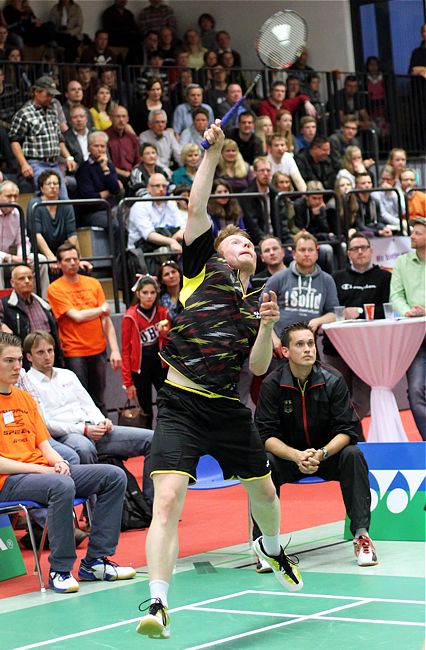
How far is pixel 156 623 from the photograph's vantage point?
5316 millimetres

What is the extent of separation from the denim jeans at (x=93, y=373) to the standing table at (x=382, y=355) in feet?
8.63

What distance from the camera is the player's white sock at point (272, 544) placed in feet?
20.9

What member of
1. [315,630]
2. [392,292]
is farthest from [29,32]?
[315,630]

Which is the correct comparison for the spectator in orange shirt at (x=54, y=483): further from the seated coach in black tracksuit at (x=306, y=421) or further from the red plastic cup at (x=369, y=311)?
the red plastic cup at (x=369, y=311)

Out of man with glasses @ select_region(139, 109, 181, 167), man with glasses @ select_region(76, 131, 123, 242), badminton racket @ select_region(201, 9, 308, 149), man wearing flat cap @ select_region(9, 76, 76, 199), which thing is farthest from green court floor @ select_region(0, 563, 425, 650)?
man with glasses @ select_region(139, 109, 181, 167)

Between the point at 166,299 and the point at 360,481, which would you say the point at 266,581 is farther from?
the point at 166,299

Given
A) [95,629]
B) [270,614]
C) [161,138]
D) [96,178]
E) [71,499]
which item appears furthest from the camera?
[161,138]

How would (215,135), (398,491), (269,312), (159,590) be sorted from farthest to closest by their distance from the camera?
(398,491) < (269,312) < (215,135) < (159,590)

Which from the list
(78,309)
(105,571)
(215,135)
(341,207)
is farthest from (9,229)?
(215,135)

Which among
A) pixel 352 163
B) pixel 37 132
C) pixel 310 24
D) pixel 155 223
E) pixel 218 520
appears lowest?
pixel 218 520

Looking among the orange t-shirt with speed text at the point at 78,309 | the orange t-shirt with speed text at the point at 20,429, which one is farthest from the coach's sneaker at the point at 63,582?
the orange t-shirt with speed text at the point at 78,309

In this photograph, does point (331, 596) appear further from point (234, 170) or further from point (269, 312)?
point (234, 170)

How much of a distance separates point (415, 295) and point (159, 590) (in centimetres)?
574

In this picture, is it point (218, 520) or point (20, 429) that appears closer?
point (20, 429)
